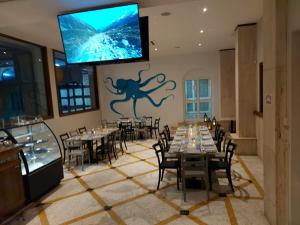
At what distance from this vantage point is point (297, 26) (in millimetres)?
2453

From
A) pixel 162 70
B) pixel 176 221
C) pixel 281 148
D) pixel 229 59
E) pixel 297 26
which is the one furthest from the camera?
pixel 162 70

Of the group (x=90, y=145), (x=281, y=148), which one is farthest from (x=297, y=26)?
(x=90, y=145)

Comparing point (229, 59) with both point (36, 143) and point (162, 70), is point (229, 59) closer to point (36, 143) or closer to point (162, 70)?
point (162, 70)

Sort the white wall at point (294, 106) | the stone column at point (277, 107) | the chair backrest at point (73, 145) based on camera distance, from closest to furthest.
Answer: the white wall at point (294, 106), the stone column at point (277, 107), the chair backrest at point (73, 145)

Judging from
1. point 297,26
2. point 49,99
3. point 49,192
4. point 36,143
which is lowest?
point 49,192

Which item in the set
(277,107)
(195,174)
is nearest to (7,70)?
(195,174)

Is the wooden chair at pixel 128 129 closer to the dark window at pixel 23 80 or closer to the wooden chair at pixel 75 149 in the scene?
the wooden chair at pixel 75 149

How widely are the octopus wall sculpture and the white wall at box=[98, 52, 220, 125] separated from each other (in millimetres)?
148

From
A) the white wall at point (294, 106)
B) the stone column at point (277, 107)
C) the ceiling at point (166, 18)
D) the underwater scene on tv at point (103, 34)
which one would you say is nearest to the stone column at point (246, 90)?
the ceiling at point (166, 18)

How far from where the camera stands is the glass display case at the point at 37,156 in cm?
394

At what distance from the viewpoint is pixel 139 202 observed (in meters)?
3.92

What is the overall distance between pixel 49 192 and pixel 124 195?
1.70 m

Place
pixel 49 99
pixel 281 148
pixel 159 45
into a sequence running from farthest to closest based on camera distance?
pixel 159 45, pixel 49 99, pixel 281 148

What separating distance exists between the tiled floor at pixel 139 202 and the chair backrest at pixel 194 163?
54 cm
